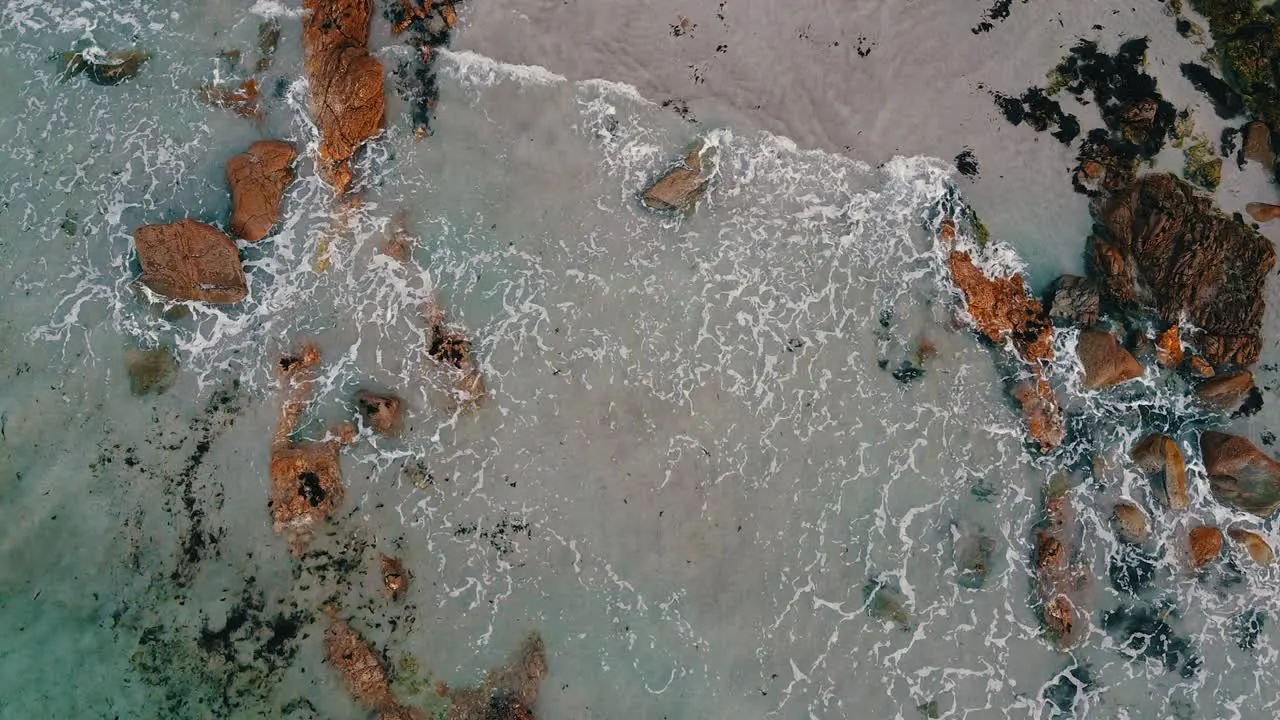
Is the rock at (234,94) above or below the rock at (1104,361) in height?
above

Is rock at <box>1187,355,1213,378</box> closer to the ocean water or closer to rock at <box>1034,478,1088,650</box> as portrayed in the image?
the ocean water

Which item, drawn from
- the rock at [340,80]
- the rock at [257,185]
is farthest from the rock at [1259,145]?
the rock at [257,185]

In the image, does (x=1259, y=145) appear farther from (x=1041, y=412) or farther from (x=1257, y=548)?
(x=1257, y=548)

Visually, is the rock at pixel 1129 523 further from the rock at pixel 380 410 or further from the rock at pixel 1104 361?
the rock at pixel 380 410

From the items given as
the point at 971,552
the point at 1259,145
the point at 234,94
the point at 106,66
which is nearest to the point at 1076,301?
the point at 1259,145

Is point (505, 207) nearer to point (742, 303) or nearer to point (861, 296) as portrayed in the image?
point (742, 303)
